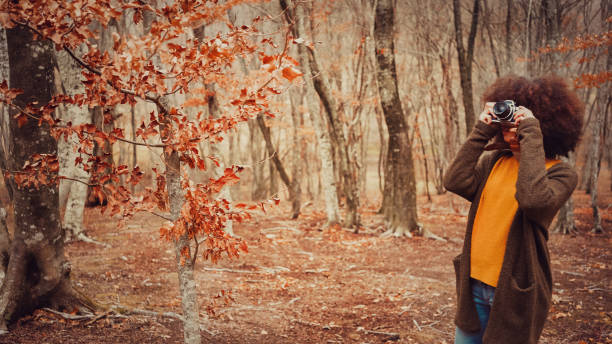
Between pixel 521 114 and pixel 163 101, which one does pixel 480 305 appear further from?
pixel 163 101

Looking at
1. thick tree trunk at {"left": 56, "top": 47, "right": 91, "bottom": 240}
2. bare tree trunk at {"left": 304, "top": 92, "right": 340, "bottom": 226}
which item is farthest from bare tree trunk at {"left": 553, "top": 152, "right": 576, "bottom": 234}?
thick tree trunk at {"left": 56, "top": 47, "right": 91, "bottom": 240}

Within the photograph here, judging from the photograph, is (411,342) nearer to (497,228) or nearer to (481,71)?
(497,228)

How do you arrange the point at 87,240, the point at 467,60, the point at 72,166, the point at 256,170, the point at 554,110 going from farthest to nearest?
the point at 256,170 < the point at 467,60 < the point at 87,240 < the point at 72,166 < the point at 554,110

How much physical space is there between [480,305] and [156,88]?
2.08 metres

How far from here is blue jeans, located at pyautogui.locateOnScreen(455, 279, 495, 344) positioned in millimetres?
1983

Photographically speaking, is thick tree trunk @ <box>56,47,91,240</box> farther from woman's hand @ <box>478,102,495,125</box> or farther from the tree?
woman's hand @ <box>478,102,495,125</box>

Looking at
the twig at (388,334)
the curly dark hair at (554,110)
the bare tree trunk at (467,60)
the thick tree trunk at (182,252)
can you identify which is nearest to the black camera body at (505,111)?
the curly dark hair at (554,110)

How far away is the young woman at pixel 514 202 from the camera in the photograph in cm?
182

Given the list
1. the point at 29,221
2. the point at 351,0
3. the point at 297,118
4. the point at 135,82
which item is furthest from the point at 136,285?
the point at 351,0

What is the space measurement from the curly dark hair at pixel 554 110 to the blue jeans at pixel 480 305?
30.9 inches

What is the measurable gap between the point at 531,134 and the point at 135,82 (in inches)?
80.0

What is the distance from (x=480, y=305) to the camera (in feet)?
6.63

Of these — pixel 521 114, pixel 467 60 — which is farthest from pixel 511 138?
pixel 467 60

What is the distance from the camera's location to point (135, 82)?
6.82 feet
